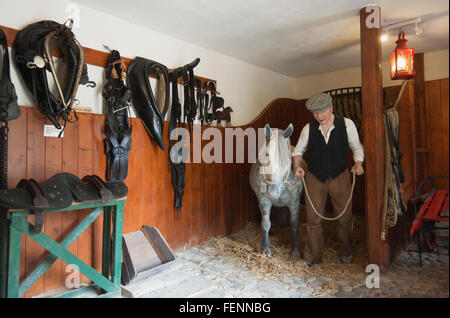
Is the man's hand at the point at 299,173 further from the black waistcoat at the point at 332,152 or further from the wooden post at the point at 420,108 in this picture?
the wooden post at the point at 420,108

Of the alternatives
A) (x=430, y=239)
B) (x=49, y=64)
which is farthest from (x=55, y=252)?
(x=430, y=239)

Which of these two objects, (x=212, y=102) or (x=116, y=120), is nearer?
(x=116, y=120)

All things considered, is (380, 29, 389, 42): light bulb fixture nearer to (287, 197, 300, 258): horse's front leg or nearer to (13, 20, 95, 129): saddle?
(287, 197, 300, 258): horse's front leg

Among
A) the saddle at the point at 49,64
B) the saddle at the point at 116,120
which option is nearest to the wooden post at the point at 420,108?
the saddle at the point at 116,120

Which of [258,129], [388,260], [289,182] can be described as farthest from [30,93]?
[388,260]

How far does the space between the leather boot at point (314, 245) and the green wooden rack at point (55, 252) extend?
1699 mm

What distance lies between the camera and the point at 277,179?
2.74 m

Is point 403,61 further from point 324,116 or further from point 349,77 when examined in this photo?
point 349,77

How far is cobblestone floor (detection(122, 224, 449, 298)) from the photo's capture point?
2.08 metres

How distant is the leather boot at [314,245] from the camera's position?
2.73m

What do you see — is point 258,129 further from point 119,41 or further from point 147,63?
point 119,41

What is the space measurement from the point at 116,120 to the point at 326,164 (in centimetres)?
191

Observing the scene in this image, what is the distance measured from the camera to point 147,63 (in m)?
2.78

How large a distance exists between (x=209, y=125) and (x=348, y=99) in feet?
6.80
